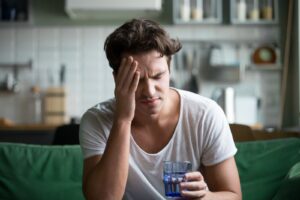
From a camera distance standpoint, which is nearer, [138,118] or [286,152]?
[138,118]

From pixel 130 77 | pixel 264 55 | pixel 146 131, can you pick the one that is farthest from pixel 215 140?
pixel 264 55

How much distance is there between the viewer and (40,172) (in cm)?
195

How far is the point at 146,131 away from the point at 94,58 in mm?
2709

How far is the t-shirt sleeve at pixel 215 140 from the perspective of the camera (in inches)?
59.8

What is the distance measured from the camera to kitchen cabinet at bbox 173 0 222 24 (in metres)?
4.11

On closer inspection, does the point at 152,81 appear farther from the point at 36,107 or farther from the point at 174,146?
the point at 36,107

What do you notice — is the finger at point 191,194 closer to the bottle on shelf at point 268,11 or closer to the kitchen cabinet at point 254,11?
the kitchen cabinet at point 254,11

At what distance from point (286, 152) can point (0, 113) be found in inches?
115

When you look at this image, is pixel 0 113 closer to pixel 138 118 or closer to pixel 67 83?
pixel 67 83

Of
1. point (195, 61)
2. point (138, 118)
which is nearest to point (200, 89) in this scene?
point (195, 61)

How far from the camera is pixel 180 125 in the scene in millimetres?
1584

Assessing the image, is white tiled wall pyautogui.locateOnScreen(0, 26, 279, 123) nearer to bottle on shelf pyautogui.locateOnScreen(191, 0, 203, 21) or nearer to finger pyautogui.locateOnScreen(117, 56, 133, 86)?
bottle on shelf pyautogui.locateOnScreen(191, 0, 203, 21)

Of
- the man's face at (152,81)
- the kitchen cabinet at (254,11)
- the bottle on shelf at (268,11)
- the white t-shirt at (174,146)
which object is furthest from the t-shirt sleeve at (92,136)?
the bottle on shelf at (268,11)

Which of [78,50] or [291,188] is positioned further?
[78,50]
